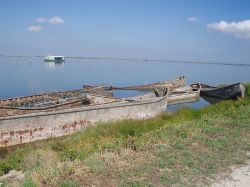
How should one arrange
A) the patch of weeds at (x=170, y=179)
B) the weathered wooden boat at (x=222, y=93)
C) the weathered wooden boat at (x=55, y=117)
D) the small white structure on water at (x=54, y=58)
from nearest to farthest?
the patch of weeds at (x=170, y=179)
the weathered wooden boat at (x=55, y=117)
the weathered wooden boat at (x=222, y=93)
the small white structure on water at (x=54, y=58)

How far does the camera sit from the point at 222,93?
44.1 meters

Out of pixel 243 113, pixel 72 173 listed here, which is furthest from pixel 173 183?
pixel 243 113

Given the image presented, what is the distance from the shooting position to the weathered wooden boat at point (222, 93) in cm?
3765

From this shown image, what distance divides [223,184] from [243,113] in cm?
831

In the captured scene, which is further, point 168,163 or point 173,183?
point 168,163

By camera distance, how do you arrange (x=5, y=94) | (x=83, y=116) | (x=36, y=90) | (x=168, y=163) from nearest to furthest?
(x=168, y=163) → (x=83, y=116) → (x=5, y=94) → (x=36, y=90)

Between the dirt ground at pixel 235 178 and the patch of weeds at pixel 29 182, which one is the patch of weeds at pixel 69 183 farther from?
the dirt ground at pixel 235 178

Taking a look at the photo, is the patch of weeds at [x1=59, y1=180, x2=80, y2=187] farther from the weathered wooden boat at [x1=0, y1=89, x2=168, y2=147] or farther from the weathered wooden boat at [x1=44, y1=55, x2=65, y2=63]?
the weathered wooden boat at [x1=44, y1=55, x2=65, y2=63]

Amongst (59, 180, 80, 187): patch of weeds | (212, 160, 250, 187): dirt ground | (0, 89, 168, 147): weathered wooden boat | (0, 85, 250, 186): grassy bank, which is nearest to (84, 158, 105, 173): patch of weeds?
(0, 85, 250, 186): grassy bank

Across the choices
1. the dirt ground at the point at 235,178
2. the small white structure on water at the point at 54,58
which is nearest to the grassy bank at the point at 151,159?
the dirt ground at the point at 235,178

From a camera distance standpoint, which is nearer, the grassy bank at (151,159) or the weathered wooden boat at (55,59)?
the grassy bank at (151,159)

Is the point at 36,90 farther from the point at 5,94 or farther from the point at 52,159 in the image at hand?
the point at 52,159

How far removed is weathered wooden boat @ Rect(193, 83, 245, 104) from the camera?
3765 centimetres

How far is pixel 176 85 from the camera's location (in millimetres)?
53469
